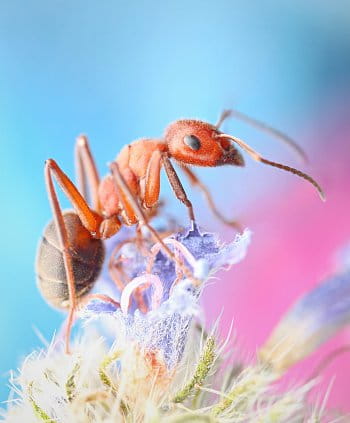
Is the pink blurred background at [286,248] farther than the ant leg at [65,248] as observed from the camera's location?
Yes

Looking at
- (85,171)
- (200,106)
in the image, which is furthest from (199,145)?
(200,106)

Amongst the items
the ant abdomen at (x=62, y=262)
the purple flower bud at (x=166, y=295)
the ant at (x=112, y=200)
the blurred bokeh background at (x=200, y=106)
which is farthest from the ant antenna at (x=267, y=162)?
the blurred bokeh background at (x=200, y=106)

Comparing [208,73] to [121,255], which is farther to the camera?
[208,73]

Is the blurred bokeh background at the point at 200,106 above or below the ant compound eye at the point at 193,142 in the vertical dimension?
above

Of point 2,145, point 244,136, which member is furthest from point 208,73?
point 2,145

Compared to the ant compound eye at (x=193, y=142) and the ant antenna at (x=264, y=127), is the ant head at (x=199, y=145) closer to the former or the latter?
the ant compound eye at (x=193, y=142)

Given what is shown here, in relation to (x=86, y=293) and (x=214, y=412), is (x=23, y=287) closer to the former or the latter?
(x=86, y=293)

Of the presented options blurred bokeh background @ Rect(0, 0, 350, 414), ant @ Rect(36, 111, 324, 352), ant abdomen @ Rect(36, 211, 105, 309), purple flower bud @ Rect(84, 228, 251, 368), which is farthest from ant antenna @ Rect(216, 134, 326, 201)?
blurred bokeh background @ Rect(0, 0, 350, 414)
